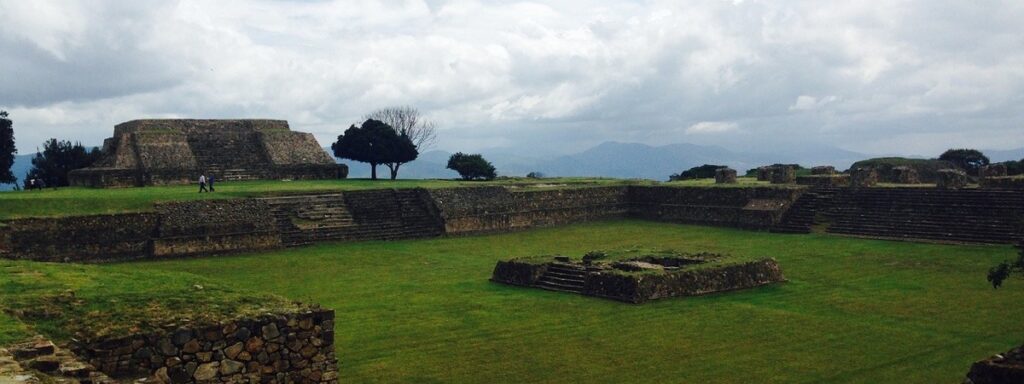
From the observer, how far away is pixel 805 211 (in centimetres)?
3519

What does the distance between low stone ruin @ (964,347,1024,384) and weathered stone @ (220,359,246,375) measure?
8.25 metres

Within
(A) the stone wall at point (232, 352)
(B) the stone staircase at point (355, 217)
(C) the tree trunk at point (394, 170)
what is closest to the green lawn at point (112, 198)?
(B) the stone staircase at point (355, 217)

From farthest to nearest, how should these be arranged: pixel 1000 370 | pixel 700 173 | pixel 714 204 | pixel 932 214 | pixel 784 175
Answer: pixel 700 173, pixel 784 175, pixel 714 204, pixel 932 214, pixel 1000 370

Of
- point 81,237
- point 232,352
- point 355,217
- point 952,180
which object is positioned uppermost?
point 952,180

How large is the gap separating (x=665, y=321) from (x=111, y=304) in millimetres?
10096

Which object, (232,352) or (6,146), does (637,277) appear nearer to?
(232,352)

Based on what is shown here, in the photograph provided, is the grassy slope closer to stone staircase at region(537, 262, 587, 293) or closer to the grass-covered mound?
stone staircase at region(537, 262, 587, 293)

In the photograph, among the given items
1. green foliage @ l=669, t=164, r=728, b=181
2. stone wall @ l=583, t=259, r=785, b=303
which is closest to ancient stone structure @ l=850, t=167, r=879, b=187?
stone wall @ l=583, t=259, r=785, b=303

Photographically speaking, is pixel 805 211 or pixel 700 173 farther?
pixel 700 173

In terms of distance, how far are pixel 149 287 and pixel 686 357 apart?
8138mm

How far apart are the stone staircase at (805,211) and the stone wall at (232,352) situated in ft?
83.8

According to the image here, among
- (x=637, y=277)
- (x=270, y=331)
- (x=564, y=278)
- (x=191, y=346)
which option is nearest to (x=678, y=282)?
(x=637, y=277)

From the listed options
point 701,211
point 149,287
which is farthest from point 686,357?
point 701,211

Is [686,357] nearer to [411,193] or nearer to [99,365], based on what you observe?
[99,365]
